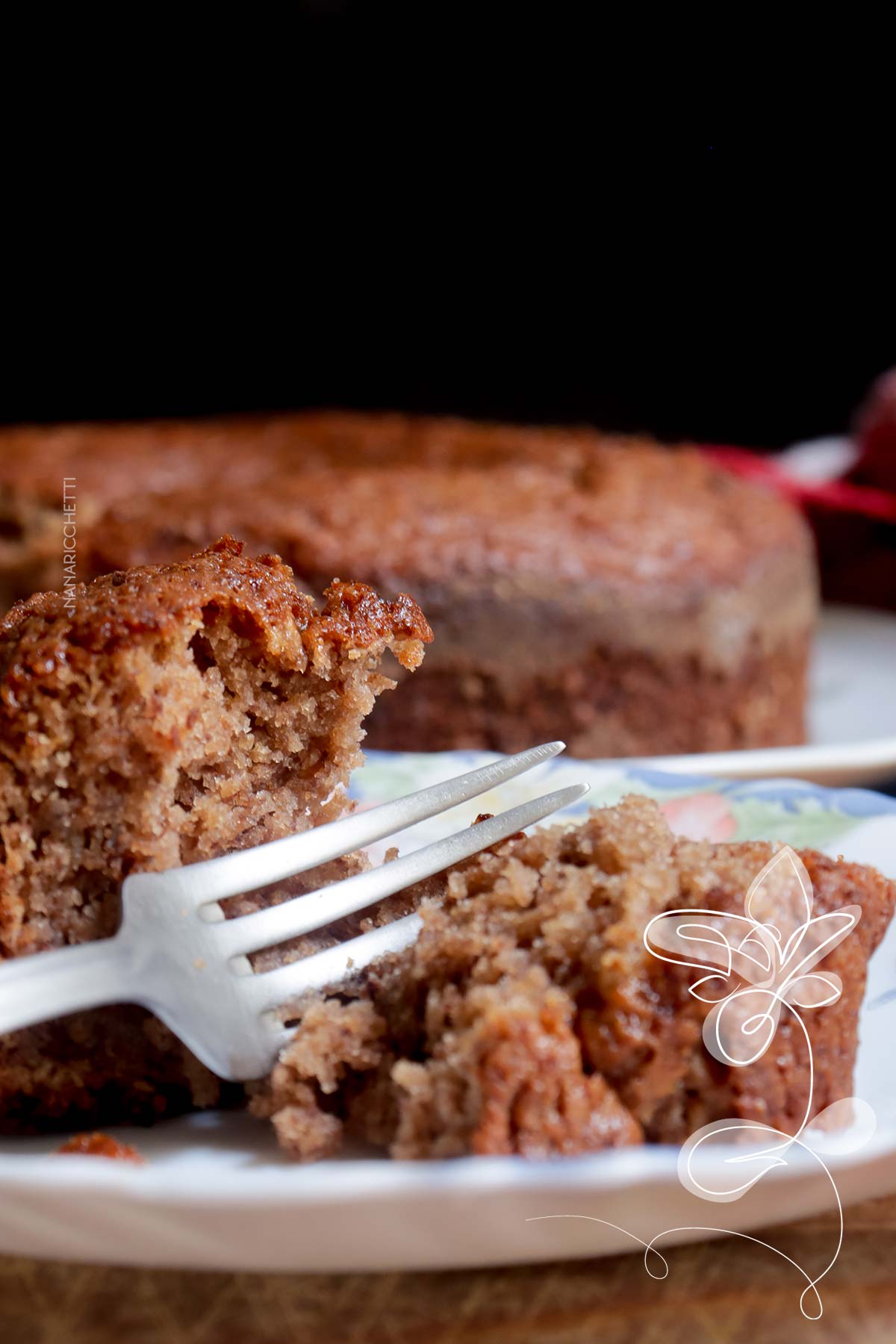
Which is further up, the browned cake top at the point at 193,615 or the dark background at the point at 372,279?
the dark background at the point at 372,279

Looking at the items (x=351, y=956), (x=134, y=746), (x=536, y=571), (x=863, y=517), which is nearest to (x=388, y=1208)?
(x=351, y=956)

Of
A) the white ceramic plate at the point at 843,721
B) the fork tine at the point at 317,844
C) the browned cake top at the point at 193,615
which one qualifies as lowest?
the white ceramic plate at the point at 843,721

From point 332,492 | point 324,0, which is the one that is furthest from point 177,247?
point 332,492

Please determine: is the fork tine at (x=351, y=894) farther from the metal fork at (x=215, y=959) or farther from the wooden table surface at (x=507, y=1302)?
the wooden table surface at (x=507, y=1302)

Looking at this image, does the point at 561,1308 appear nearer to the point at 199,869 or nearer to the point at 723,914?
the point at 723,914

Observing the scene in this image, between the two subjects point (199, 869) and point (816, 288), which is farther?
point (816, 288)

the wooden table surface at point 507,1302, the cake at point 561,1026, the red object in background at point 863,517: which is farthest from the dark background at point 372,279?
the wooden table surface at point 507,1302
